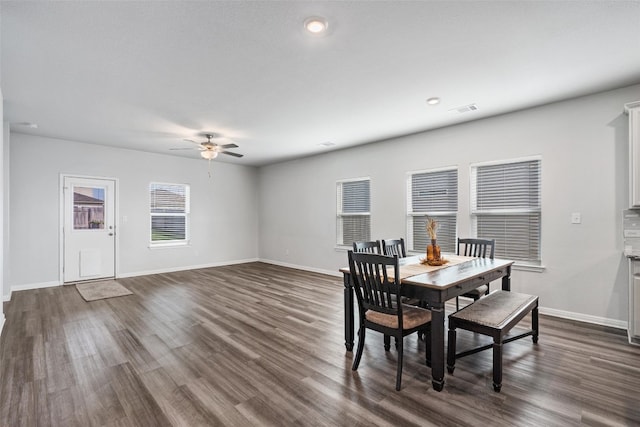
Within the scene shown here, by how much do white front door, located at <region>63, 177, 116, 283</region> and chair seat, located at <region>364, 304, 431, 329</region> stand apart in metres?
5.89

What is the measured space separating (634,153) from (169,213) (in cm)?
782

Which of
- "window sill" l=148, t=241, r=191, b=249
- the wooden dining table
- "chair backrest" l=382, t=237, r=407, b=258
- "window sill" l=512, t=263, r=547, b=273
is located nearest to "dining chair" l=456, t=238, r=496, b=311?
the wooden dining table

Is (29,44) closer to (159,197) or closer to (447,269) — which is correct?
(447,269)

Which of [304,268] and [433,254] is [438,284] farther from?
[304,268]

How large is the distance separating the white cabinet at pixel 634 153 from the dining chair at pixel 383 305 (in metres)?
2.61

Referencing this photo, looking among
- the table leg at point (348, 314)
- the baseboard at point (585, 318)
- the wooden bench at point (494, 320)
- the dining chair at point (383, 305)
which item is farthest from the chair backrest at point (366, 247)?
the baseboard at point (585, 318)

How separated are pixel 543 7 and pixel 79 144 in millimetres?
7206

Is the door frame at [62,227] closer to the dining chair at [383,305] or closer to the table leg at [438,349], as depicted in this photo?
the dining chair at [383,305]

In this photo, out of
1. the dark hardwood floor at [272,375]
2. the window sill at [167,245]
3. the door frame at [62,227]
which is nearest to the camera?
the dark hardwood floor at [272,375]

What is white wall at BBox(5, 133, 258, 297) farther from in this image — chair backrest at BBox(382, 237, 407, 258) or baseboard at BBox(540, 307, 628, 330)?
baseboard at BBox(540, 307, 628, 330)

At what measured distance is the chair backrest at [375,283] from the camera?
227 centimetres

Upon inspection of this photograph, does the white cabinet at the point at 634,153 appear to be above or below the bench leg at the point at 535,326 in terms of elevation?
above

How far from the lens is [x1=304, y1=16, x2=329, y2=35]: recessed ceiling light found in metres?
2.19

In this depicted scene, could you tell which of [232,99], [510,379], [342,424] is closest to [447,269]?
[510,379]
